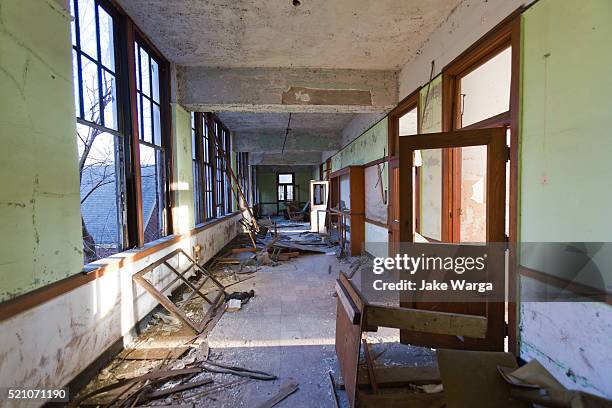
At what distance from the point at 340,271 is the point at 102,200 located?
259 cm

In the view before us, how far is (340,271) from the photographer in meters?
2.47

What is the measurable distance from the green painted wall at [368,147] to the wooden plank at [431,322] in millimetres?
4050

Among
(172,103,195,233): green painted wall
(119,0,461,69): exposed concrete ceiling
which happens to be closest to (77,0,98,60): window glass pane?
(119,0,461,69): exposed concrete ceiling

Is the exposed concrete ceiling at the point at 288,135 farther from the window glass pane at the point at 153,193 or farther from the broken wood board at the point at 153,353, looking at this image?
the broken wood board at the point at 153,353

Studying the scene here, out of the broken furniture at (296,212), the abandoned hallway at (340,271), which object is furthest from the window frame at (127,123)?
the broken furniture at (296,212)

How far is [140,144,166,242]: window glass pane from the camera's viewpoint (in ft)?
13.4

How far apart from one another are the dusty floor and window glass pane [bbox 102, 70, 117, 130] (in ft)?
7.34

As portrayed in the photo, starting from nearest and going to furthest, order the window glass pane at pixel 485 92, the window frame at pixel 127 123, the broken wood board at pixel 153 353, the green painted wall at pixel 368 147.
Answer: the broken wood board at pixel 153 353
the window frame at pixel 127 123
the window glass pane at pixel 485 92
the green painted wall at pixel 368 147

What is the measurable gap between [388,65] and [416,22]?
117cm

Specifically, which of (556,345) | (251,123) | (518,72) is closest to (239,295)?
(556,345)

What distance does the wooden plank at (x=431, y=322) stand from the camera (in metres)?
1.95

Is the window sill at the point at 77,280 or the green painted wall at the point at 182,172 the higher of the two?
the green painted wall at the point at 182,172

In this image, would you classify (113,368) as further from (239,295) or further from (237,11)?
(237,11)

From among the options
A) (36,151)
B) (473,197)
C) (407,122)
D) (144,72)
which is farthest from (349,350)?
(407,122)
